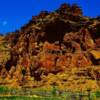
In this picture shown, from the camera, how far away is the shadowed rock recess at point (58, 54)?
8419 centimetres

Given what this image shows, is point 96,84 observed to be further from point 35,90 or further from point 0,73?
point 0,73

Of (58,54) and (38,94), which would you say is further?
(58,54)

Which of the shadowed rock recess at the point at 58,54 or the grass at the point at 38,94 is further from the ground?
the shadowed rock recess at the point at 58,54

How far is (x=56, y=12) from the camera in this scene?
370 feet

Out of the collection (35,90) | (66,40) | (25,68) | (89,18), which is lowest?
(35,90)

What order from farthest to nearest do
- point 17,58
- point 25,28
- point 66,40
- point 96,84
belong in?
point 25,28 < point 17,58 < point 66,40 < point 96,84

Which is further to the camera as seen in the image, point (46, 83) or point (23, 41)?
point (23, 41)

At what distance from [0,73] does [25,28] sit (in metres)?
16.0

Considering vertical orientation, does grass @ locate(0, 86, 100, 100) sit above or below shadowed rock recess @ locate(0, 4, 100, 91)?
below

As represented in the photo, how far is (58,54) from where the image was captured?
312ft

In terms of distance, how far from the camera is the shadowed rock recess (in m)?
84.2

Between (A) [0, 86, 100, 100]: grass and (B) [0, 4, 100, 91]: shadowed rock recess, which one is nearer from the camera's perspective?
(A) [0, 86, 100, 100]: grass

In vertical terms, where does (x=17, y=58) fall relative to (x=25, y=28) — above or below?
below

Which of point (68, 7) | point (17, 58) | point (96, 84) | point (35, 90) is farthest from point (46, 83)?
point (68, 7)
